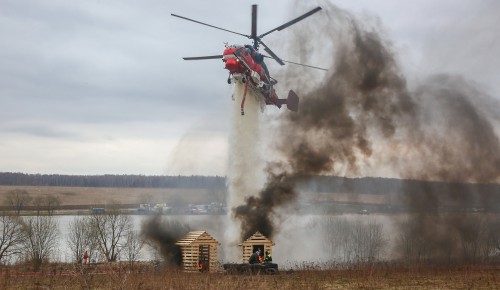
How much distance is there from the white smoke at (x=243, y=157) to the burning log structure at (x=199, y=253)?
1125 cm

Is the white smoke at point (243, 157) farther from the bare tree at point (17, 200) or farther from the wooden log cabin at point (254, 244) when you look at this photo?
the bare tree at point (17, 200)

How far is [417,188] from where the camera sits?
6688cm

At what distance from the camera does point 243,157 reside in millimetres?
60094

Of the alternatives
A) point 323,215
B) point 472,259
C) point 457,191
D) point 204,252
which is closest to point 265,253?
point 204,252

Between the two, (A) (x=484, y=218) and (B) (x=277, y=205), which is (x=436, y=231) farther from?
(B) (x=277, y=205)

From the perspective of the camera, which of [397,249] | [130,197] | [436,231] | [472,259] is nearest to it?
[472,259]

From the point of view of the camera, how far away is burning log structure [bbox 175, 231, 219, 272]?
4641 centimetres

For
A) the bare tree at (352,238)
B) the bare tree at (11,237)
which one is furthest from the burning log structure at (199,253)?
the bare tree at (352,238)

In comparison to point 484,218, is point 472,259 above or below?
below

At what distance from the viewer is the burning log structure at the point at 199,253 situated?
152 feet

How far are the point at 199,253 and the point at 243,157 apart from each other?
1571cm

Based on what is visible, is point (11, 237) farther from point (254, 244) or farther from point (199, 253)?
point (254, 244)

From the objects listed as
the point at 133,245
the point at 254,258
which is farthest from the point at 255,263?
the point at 133,245

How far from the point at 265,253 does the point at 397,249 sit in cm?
2579
